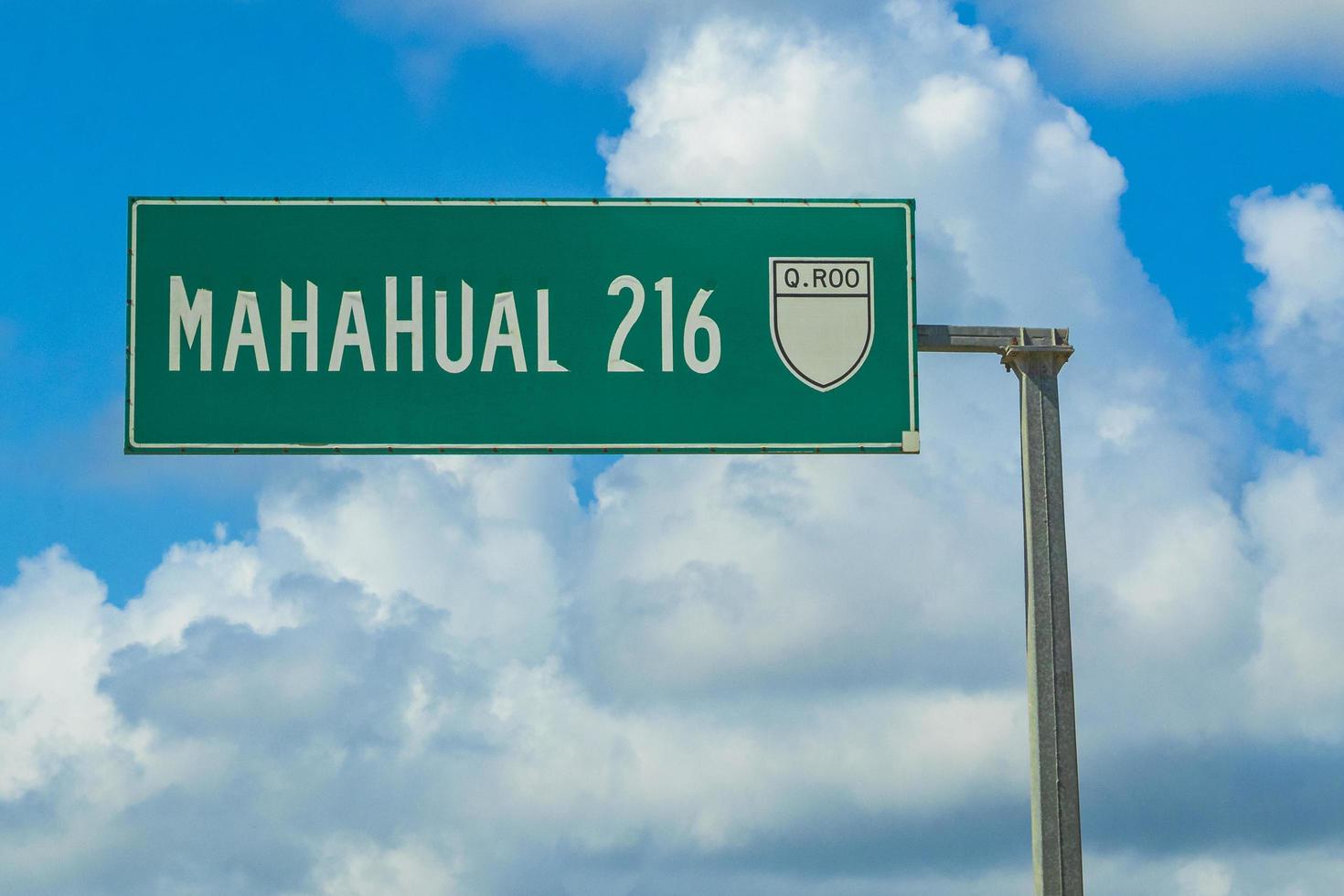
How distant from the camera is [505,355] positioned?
1297 centimetres

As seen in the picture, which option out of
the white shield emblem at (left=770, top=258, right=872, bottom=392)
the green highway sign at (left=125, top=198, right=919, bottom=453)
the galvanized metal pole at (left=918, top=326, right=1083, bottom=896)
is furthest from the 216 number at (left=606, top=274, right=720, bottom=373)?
the galvanized metal pole at (left=918, top=326, right=1083, bottom=896)

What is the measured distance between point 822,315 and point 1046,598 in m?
2.46

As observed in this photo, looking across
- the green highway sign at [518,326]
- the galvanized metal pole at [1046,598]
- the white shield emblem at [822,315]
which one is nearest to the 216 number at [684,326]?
the green highway sign at [518,326]

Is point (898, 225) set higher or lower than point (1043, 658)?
higher

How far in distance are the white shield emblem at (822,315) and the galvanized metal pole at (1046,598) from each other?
491 mm

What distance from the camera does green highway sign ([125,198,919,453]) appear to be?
1288 cm

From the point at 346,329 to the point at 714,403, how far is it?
2.57 m

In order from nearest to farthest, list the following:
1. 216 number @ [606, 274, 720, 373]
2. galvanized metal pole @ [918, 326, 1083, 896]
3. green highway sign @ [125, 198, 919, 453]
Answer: galvanized metal pole @ [918, 326, 1083, 896]
green highway sign @ [125, 198, 919, 453]
216 number @ [606, 274, 720, 373]

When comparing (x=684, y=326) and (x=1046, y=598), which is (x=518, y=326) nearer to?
(x=684, y=326)

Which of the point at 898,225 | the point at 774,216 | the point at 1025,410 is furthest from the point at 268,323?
the point at 1025,410

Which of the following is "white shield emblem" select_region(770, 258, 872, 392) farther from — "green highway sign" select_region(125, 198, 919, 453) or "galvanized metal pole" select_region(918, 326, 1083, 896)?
"galvanized metal pole" select_region(918, 326, 1083, 896)

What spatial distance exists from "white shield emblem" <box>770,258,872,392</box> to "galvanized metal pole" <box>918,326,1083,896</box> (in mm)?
491

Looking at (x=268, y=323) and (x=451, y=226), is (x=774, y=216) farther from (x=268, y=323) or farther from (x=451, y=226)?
(x=268, y=323)

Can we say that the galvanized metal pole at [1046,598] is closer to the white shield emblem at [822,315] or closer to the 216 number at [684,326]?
the white shield emblem at [822,315]
